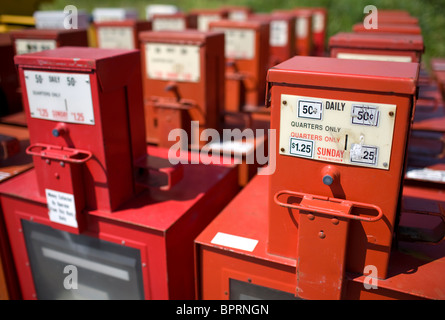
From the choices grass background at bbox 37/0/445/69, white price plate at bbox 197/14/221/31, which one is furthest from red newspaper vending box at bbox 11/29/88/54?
grass background at bbox 37/0/445/69

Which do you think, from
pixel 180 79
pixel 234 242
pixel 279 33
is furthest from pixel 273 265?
pixel 279 33

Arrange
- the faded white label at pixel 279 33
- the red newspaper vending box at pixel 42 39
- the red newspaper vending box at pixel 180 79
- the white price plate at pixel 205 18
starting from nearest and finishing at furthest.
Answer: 1. the red newspaper vending box at pixel 180 79
2. the red newspaper vending box at pixel 42 39
3. the faded white label at pixel 279 33
4. the white price plate at pixel 205 18

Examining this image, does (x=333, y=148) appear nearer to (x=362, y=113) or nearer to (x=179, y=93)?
(x=362, y=113)

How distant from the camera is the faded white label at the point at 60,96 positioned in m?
1.61

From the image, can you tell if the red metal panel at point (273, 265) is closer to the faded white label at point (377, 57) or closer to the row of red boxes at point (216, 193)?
the row of red boxes at point (216, 193)

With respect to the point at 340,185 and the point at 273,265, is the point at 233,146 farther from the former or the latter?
the point at 340,185

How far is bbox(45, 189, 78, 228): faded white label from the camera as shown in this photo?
1744 mm

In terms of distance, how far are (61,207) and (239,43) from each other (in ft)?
6.91

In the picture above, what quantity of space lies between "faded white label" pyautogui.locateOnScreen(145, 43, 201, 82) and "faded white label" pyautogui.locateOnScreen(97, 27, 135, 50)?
1550 millimetres

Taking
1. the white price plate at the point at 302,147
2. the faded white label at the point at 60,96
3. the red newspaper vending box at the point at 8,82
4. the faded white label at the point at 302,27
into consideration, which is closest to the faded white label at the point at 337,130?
the white price plate at the point at 302,147

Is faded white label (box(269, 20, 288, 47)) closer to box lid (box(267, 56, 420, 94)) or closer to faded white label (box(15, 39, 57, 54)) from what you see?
faded white label (box(15, 39, 57, 54))

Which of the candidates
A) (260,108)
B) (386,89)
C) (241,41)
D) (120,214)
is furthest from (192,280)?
(241,41)

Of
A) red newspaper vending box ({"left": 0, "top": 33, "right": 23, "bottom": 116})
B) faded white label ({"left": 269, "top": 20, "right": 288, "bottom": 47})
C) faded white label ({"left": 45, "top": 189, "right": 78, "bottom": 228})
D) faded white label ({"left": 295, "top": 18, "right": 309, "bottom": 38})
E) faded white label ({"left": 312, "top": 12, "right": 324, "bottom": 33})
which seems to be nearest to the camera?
faded white label ({"left": 45, "top": 189, "right": 78, "bottom": 228})

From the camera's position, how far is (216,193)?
6.75 feet
